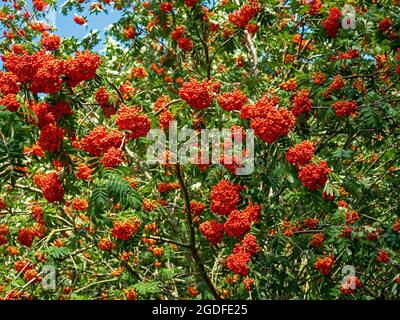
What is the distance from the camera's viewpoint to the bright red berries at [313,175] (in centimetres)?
379

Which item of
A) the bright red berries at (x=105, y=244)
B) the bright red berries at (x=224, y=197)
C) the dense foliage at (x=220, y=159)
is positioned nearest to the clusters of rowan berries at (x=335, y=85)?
the dense foliage at (x=220, y=159)

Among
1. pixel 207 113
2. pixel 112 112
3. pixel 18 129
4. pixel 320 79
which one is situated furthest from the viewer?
pixel 320 79

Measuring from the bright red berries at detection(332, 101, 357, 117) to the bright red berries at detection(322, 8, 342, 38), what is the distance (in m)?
1.13

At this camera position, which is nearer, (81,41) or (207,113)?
(207,113)

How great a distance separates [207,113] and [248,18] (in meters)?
2.19

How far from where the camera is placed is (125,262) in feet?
19.7

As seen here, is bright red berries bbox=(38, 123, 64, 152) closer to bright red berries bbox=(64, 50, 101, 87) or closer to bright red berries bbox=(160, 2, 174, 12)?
bright red berries bbox=(64, 50, 101, 87)

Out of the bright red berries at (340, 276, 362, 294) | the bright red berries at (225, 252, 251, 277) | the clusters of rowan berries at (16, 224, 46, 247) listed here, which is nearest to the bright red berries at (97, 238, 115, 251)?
the clusters of rowan berries at (16, 224, 46, 247)

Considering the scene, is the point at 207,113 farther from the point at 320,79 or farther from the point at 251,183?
the point at 320,79

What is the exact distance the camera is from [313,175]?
378 centimetres

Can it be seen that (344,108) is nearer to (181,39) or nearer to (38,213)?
(181,39)

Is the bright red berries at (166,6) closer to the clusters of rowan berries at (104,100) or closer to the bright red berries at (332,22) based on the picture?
the bright red berries at (332,22)

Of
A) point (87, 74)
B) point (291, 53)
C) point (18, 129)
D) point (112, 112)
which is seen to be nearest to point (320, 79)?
point (291, 53)
